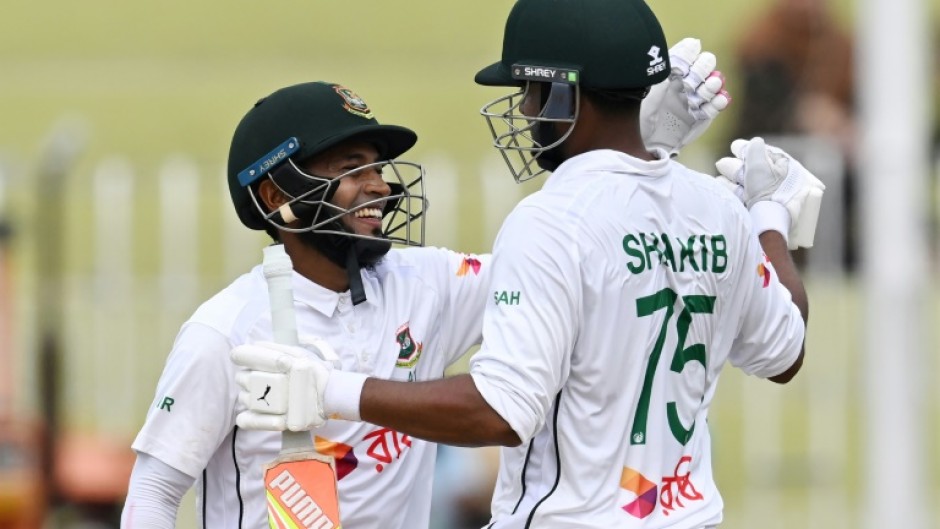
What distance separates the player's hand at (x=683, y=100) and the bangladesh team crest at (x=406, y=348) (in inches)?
28.0

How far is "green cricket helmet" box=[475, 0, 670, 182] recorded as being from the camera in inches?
162

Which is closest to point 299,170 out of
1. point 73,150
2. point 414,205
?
point 414,205

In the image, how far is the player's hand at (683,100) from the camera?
4.51m

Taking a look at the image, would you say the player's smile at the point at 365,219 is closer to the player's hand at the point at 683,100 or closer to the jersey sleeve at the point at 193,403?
the jersey sleeve at the point at 193,403

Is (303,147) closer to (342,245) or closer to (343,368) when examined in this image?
(342,245)

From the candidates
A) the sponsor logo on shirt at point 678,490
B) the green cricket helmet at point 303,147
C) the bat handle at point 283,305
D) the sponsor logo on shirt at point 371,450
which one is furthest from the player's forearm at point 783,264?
the bat handle at point 283,305

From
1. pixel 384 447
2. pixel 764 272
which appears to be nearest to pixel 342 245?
pixel 384 447

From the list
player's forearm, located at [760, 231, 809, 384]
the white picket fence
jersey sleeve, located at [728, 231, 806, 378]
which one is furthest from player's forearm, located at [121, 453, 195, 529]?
the white picket fence

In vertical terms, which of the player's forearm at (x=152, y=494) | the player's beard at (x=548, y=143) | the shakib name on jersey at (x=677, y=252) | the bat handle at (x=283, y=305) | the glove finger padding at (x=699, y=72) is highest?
the glove finger padding at (x=699, y=72)

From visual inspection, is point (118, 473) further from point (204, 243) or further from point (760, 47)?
point (760, 47)

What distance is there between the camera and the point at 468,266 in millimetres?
4832

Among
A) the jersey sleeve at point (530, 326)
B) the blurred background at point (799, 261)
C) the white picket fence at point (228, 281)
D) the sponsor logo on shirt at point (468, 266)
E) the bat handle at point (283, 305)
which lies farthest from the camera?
the white picket fence at point (228, 281)

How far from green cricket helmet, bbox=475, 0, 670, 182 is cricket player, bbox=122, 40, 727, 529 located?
37 centimetres

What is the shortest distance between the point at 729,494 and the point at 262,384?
20.1 feet
